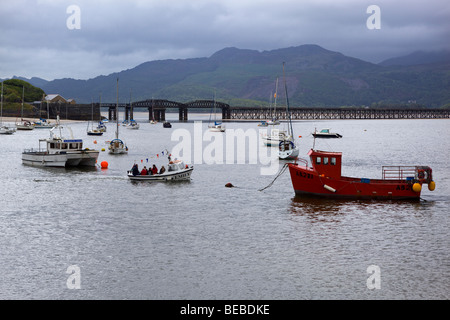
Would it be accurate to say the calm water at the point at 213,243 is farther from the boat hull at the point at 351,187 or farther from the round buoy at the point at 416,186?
the round buoy at the point at 416,186

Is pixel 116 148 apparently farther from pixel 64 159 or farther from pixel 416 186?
pixel 416 186

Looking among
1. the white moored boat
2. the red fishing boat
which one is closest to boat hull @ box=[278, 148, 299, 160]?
the white moored boat

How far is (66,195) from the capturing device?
202ft

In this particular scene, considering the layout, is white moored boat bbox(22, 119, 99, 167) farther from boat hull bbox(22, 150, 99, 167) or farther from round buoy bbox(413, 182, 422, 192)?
round buoy bbox(413, 182, 422, 192)

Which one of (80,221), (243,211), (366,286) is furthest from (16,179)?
(366,286)

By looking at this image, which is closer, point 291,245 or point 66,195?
point 291,245

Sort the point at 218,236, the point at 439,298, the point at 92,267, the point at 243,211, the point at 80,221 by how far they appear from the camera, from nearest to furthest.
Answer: the point at 439,298
the point at 92,267
the point at 218,236
the point at 80,221
the point at 243,211

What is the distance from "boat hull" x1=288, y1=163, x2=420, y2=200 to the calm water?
147cm

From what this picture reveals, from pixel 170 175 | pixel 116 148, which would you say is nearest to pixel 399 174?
pixel 170 175

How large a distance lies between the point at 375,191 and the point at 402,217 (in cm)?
798

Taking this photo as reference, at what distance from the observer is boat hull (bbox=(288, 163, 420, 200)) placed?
58156 millimetres

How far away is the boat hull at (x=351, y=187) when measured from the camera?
58156 millimetres

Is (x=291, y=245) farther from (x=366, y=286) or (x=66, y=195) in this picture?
(x=66, y=195)

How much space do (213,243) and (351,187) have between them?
23.2m
